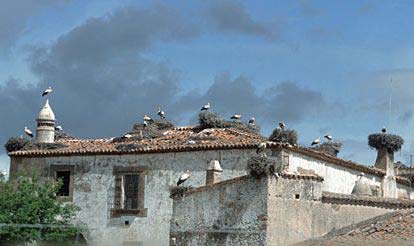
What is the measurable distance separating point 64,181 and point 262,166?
1096 centimetres

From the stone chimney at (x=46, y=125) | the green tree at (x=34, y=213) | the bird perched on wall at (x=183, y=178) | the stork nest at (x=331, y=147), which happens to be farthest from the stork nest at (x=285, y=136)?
the stone chimney at (x=46, y=125)

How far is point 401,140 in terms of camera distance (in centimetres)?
3272

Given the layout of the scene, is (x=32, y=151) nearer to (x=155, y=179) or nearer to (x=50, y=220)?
(x=50, y=220)

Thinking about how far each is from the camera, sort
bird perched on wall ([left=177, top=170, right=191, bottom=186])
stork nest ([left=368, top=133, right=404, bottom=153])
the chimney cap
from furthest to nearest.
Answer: stork nest ([left=368, top=133, right=404, bottom=153]), bird perched on wall ([left=177, top=170, right=191, bottom=186]), the chimney cap

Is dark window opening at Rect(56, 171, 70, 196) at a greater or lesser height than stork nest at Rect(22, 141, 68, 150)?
lesser

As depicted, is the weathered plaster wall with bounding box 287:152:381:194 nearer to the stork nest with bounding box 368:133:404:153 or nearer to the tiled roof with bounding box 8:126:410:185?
the tiled roof with bounding box 8:126:410:185

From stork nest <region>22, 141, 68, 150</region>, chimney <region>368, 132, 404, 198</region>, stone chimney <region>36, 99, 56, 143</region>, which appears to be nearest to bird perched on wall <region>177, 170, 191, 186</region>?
stork nest <region>22, 141, 68, 150</region>

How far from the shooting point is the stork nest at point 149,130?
32562 millimetres

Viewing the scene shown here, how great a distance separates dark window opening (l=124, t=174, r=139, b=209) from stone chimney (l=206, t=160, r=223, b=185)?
4.48 meters

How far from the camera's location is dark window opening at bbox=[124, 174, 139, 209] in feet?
99.3

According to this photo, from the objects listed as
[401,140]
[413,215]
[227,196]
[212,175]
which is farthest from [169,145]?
[413,215]

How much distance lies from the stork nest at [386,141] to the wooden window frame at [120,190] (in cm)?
894

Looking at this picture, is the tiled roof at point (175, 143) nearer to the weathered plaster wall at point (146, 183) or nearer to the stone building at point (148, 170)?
the stone building at point (148, 170)

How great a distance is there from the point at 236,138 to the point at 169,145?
2330 millimetres
